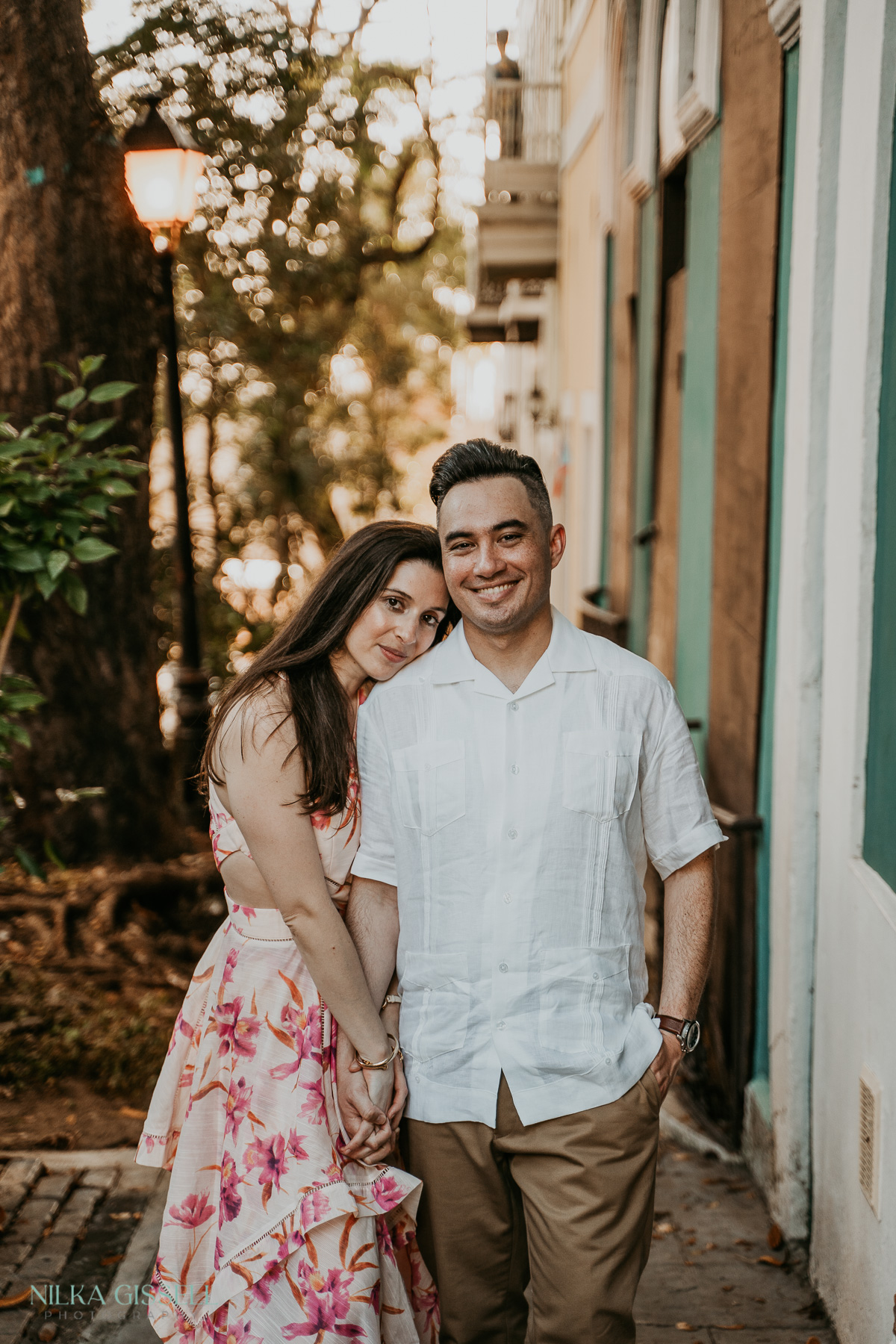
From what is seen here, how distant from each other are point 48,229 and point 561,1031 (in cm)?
476

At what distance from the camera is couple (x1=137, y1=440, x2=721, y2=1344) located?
97.8 inches

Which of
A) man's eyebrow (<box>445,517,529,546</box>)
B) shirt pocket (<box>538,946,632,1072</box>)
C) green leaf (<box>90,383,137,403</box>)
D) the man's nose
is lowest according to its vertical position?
shirt pocket (<box>538,946,632,1072</box>)

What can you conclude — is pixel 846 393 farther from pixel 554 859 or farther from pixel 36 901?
pixel 36 901

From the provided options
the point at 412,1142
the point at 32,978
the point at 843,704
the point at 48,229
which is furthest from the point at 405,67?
the point at 412,1142

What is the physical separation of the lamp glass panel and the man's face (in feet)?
14.1

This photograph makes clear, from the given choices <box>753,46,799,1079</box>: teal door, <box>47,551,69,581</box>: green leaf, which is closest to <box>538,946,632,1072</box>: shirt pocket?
<box>753,46,799,1079</box>: teal door

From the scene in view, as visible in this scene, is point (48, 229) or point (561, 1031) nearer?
point (561, 1031)

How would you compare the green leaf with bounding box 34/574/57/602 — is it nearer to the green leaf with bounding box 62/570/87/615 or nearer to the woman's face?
the green leaf with bounding box 62/570/87/615

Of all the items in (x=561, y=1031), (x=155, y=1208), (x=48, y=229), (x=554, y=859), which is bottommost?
(x=155, y=1208)

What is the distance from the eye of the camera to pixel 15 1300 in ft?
11.3

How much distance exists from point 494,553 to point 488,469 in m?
0.19

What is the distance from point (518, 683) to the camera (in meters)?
2.63

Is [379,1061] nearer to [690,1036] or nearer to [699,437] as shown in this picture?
[690,1036]

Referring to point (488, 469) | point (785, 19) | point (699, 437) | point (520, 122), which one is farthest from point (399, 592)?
point (520, 122)
